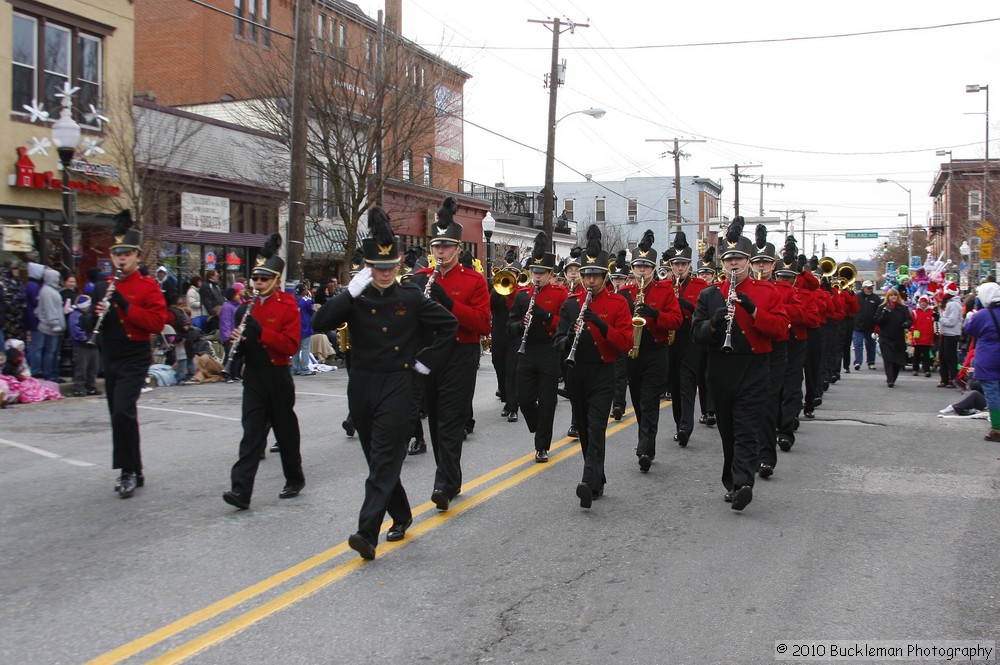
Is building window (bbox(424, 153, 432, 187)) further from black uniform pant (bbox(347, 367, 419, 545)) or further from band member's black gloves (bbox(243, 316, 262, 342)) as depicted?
black uniform pant (bbox(347, 367, 419, 545))

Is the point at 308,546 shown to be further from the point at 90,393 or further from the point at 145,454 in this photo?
the point at 90,393

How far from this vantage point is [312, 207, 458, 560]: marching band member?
6.11 m

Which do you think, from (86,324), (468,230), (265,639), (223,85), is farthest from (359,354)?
(468,230)

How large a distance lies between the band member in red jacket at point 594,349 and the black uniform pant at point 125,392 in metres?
3.52

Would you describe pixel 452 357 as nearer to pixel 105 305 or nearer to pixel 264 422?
pixel 264 422

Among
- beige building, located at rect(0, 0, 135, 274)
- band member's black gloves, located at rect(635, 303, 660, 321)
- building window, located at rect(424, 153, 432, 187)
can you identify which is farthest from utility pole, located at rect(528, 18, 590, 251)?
band member's black gloves, located at rect(635, 303, 660, 321)

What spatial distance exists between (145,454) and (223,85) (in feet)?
82.8

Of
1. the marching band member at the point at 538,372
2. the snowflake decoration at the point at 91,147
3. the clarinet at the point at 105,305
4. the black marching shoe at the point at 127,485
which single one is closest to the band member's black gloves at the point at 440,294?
the marching band member at the point at 538,372

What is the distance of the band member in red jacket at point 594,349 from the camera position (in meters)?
7.60

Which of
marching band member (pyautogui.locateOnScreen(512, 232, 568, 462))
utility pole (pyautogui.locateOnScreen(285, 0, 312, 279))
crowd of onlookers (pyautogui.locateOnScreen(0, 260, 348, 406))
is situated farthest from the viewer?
utility pole (pyautogui.locateOnScreen(285, 0, 312, 279))

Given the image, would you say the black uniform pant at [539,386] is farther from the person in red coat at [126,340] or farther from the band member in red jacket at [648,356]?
the person in red coat at [126,340]

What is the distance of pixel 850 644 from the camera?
4754 millimetres

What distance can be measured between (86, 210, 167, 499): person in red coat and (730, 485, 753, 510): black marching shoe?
4.90 meters

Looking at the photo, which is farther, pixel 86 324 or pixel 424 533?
pixel 86 324
